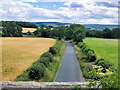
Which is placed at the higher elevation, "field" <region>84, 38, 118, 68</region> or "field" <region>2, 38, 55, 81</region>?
"field" <region>2, 38, 55, 81</region>

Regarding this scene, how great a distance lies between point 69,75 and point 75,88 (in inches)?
531

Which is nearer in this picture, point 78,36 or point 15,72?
point 15,72

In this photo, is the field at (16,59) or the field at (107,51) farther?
the field at (107,51)

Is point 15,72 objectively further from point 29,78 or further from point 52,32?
point 52,32

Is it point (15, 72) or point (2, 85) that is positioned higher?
point (2, 85)

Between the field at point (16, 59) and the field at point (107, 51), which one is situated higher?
the field at point (16, 59)

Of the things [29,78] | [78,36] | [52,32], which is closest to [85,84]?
[29,78]

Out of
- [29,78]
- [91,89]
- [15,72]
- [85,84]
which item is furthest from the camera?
[15,72]

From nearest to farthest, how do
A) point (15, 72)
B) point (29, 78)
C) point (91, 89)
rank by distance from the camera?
point (91, 89), point (29, 78), point (15, 72)

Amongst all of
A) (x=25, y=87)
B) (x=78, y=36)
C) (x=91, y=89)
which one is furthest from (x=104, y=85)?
(x=78, y=36)

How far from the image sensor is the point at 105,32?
8031 centimetres

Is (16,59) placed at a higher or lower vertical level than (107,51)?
higher

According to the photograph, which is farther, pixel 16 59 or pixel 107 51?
pixel 107 51

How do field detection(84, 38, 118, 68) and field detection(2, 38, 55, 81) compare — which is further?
field detection(84, 38, 118, 68)
